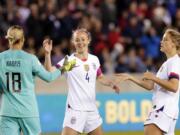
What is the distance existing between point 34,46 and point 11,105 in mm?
10188

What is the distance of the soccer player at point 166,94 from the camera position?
392 inches

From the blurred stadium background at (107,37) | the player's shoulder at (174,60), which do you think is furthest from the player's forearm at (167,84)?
the blurred stadium background at (107,37)

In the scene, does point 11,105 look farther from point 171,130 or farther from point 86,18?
point 86,18

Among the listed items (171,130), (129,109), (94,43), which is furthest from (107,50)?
(171,130)

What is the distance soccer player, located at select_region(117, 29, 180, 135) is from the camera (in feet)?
32.7

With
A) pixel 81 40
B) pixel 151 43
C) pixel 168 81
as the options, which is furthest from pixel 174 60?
pixel 151 43

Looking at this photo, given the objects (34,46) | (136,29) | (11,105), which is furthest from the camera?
(136,29)

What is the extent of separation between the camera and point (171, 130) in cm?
1012

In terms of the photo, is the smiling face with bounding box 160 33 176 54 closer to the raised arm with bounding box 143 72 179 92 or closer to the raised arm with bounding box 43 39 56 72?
the raised arm with bounding box 143 72 179 92

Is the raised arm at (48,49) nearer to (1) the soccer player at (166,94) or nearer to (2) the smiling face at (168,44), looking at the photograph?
(1) the soccer player at (166,94)

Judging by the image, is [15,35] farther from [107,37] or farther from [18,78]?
[107,37]

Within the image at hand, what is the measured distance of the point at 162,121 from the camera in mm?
10000

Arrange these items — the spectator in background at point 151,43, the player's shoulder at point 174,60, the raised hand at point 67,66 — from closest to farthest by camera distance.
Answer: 1. the player's shoulder at point 174,60
2. the raised hand at point 67,66
3. the spectator in background at point 151,43

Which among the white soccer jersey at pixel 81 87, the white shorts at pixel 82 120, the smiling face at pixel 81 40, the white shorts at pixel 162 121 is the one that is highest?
the smiling face at pixel 81 40
